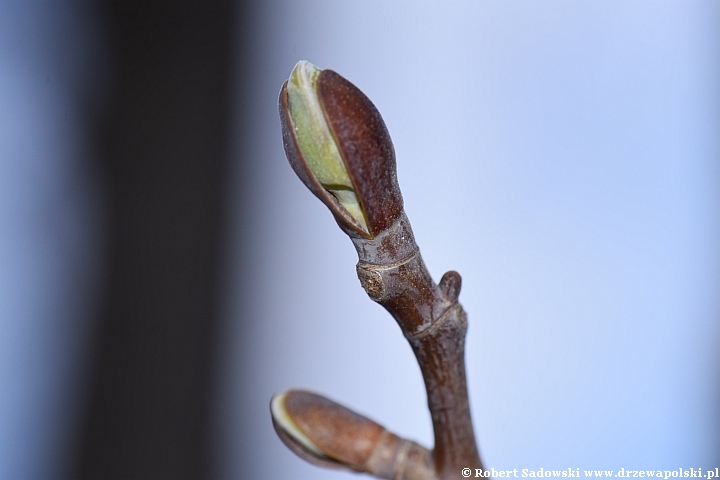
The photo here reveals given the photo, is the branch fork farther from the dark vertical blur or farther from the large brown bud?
the dark vertical blur

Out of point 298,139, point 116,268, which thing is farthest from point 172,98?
point 298,139

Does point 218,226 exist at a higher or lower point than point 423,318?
higher

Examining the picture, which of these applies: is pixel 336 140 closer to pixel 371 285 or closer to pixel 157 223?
pixel 371 285

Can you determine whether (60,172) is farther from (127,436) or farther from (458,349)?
(458,349)

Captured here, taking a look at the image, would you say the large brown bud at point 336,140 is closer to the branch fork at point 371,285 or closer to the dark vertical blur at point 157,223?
the branch fork at point 371,285

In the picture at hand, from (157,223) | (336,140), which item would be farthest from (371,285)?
(157,223)

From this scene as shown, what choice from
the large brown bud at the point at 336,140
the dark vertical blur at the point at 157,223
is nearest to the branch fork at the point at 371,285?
the large brown bud at the point at 336,140

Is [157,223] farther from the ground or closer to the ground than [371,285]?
farther from the ground

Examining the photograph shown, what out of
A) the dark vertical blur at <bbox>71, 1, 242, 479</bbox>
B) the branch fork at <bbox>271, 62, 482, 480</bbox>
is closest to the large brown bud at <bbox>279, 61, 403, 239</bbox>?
the branch fork at <bbox>271, 62, 482, 480</bbox>
